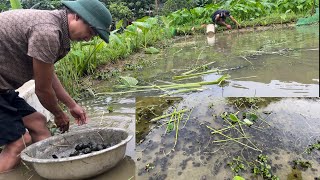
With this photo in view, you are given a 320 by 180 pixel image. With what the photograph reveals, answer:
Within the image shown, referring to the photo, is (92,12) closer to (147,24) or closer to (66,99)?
(66,99)

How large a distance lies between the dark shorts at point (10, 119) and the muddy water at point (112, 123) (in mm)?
293

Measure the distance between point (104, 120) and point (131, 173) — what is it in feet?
3.97

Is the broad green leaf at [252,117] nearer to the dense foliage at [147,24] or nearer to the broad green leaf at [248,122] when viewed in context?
the broad green leaf at [248,122]

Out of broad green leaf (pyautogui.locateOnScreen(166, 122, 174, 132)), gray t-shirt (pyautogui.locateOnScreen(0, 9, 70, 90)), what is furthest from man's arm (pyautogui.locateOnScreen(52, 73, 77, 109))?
broad green leaf (pyautogui.locateOnScreen(166, 122, 174, 132))

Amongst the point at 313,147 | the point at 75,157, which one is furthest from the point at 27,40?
the point at 313,147

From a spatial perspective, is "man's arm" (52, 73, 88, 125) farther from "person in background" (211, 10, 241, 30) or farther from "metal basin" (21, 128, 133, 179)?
"person in background" (211, 10, 241, 30)

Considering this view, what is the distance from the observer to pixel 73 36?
8.13 feet

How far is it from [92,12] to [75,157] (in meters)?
1.01

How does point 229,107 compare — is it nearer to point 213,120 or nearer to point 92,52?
point 213,120

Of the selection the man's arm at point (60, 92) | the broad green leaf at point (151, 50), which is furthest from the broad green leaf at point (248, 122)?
the broad green leaf at point (151, 50)

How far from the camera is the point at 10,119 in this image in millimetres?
2625

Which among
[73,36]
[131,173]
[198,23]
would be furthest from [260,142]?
[198,23]

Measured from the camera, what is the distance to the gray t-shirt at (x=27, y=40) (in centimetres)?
226

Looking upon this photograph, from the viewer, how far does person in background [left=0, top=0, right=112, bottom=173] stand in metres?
2.29
